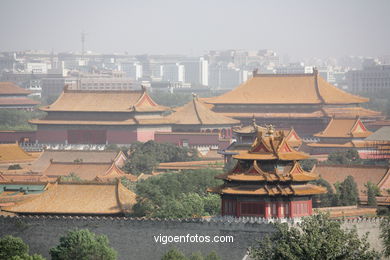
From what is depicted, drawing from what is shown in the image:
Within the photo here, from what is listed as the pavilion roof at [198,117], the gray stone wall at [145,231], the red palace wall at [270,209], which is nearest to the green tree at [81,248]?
the gray stone wall at [145,231]

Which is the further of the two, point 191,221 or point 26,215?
point 26,215

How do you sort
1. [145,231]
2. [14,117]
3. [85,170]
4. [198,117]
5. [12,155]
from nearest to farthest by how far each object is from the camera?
1. [145,231]
2. [85,170]
3. [12,155]
4. [198,117]
5. [14,117]

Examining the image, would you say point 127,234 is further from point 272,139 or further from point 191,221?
point 272,139

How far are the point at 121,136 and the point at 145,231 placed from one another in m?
58.9

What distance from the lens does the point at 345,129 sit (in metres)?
112

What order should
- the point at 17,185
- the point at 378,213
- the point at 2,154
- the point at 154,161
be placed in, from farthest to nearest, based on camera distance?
1. the point at 2,154
2. the point at 154,161
3. the point at 17,185
4. the point at 378,213

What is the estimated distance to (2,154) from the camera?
10325cm

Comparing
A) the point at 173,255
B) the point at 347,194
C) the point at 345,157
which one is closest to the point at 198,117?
the point at 345,157

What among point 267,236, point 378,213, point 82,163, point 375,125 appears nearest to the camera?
point 267,236

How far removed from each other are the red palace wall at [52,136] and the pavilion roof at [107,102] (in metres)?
2.10

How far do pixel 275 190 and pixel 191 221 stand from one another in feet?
11.6

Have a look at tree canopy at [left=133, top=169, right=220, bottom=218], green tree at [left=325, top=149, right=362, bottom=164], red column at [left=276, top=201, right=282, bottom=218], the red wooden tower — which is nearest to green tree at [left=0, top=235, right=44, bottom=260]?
tree canopy at [left=133, top=169, right=220, bottom=218]

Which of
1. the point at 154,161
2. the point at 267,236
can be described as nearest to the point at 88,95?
the point at 154,161

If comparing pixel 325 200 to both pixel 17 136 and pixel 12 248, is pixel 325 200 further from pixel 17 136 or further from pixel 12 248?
pixel 17 136
